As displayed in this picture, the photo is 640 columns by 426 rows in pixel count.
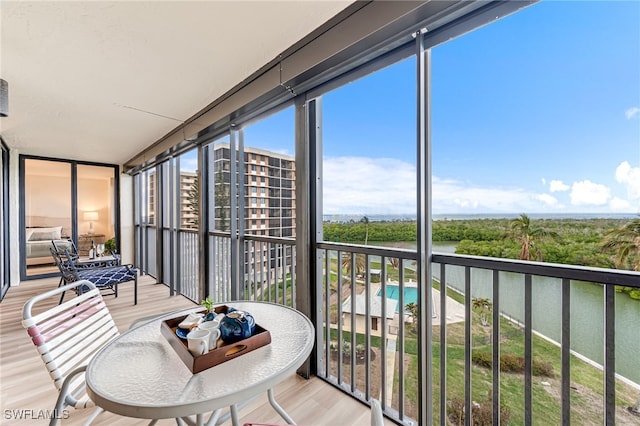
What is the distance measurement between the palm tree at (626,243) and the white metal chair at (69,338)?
82.0 inches

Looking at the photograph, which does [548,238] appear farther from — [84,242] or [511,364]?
[84,242]

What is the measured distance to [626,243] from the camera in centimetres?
100

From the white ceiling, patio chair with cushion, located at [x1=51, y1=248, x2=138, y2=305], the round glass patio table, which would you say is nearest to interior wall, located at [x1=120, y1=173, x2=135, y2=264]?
patio chair with cushion, located at [x1=51, y1=248, x2=138, y2=305]

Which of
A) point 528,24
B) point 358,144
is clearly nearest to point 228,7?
point 358,144

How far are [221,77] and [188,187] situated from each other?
2185 millimetres

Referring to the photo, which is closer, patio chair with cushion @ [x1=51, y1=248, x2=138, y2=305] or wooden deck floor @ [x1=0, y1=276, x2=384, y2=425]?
wooden deck floor @ [x1=0, y1=276, x2=384, y2=425]

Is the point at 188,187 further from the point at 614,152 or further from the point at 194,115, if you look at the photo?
the point at 614,152

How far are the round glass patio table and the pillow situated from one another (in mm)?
5980

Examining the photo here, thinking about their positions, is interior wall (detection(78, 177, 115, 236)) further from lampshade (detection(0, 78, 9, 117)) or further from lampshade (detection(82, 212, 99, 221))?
lampshade (detection(0, 78, 9, 117))

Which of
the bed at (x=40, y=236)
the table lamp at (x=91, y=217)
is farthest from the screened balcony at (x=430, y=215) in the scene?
the table lamp at (x=91, y=217)

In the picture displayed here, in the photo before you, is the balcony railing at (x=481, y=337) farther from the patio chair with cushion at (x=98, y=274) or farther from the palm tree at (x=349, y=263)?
the patio chair with cushion at (x=98, y=274)

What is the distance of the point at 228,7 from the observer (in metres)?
1.49

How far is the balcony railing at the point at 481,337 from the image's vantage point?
3.44 ft

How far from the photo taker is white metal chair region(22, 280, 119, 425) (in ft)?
3.74
